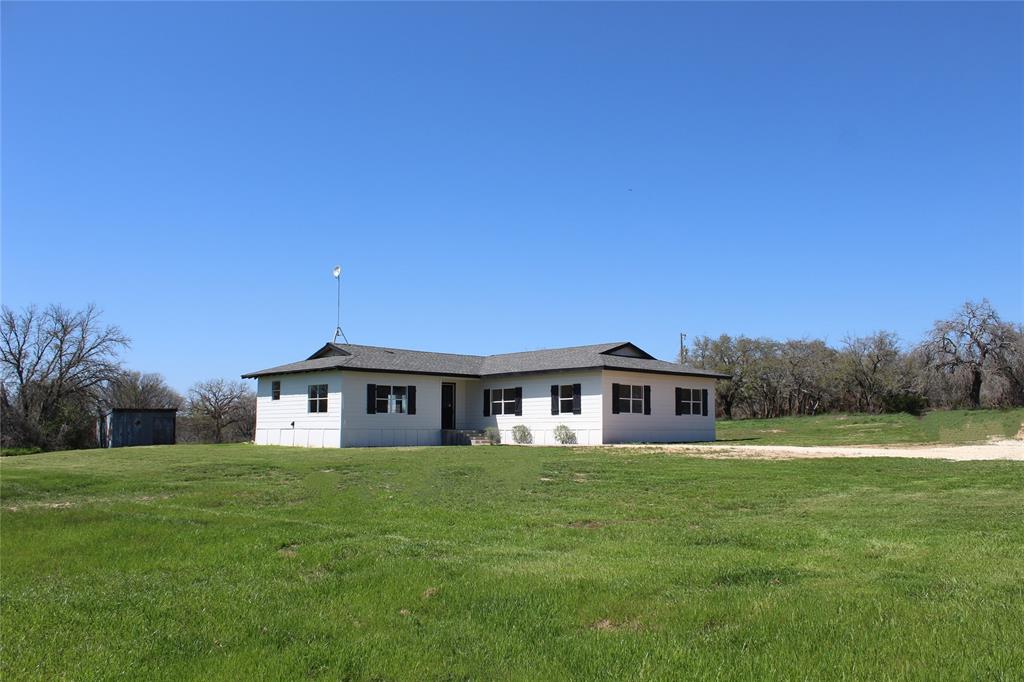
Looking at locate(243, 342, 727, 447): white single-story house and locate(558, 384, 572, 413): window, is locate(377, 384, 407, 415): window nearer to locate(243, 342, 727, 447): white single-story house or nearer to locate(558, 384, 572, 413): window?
locate(243, 342, 727, 447): white single-story house

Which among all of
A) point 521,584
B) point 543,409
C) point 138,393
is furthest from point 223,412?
point 521,584

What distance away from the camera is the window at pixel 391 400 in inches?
1236

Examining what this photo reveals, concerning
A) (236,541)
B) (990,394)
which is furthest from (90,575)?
(990,394)

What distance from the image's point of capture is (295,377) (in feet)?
107

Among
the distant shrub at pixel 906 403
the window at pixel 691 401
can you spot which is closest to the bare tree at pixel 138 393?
the window at pixel 691 401

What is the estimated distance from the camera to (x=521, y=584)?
6879 mm

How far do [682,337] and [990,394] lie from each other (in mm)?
22028

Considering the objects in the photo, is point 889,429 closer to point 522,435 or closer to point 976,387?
point 976,387

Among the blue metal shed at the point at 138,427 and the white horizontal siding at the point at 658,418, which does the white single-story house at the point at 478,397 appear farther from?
the blue metal shed at the point at 138,427

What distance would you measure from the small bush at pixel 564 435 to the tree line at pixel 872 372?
2001cm

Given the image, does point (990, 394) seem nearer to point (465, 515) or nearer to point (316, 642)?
point (465, 515)

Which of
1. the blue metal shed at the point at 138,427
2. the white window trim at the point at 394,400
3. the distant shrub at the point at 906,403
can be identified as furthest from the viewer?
the distant shrub at the point at 906,403

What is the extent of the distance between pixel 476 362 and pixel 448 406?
286 centimetres

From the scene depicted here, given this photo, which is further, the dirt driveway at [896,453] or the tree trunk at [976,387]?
the tree trunk at [976,387]
